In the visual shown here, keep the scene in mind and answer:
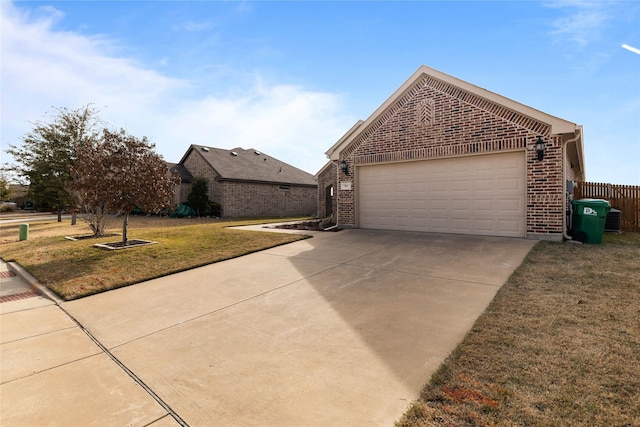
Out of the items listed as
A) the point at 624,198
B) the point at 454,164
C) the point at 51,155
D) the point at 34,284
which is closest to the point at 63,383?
the point at 34,284

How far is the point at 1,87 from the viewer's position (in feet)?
27.7

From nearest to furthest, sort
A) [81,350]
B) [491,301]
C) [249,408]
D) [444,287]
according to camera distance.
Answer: [249,408], [81,350], [491,301], [444,287]

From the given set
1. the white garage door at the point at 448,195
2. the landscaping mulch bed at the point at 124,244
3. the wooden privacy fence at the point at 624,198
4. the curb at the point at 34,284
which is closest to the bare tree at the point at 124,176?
the landscaping mulch bed at the point at 124,244

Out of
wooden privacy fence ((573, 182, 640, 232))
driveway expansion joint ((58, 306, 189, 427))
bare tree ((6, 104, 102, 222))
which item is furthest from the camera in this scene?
bare tree ((6, 104, 102, 222))

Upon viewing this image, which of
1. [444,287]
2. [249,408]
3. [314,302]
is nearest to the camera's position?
[249,408]

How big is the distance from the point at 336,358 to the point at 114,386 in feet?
6.15


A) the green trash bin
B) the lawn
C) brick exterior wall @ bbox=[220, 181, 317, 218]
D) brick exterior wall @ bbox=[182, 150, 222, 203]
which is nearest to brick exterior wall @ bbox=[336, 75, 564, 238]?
the green trash bin

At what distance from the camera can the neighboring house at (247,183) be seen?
21812 millimetres

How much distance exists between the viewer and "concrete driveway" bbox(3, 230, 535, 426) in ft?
7.52

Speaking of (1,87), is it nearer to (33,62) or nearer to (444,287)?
(33,62)

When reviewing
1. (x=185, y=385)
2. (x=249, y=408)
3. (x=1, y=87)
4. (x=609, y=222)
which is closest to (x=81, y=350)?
(x=185, y=385)

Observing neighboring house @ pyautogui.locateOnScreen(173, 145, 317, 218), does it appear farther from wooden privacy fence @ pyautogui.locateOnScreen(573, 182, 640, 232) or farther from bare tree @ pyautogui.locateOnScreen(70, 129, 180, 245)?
wooden privacy fence @ pyautogui.locateOnScreen(573, 182, 640, 232)

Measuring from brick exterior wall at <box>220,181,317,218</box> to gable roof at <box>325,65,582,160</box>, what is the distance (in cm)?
1127

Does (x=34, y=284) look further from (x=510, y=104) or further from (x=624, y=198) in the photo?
(x=624, y=198)
